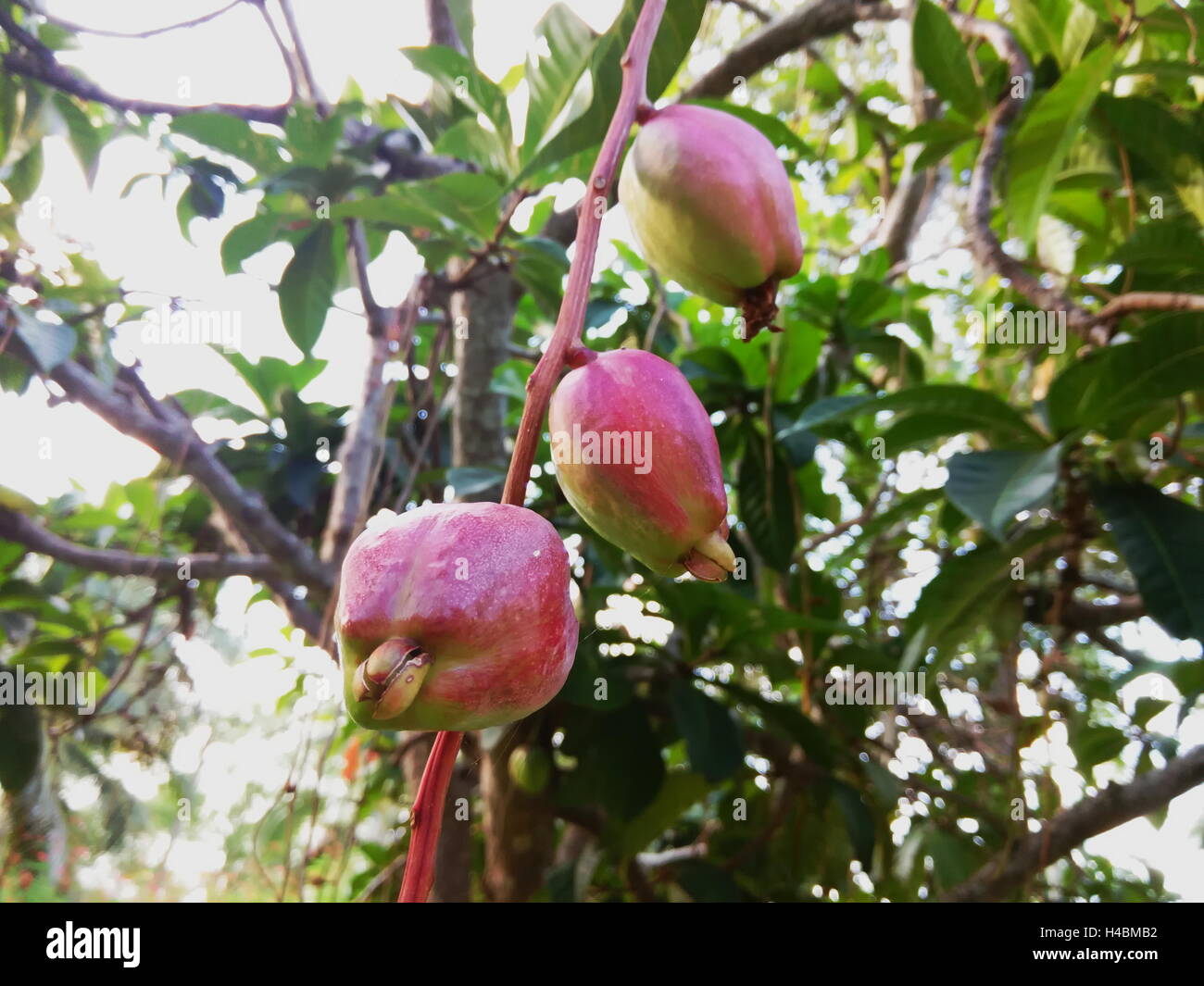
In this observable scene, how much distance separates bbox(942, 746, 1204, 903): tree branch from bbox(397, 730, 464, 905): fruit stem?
3.56 ft

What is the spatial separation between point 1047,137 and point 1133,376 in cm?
33

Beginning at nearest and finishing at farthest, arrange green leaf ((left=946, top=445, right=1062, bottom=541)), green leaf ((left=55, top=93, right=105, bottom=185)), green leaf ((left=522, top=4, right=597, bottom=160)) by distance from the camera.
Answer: green leaf ((left=522, top=4, right=597, bottom=160))
green leaf ((left=946, top=445, right=1062, bottom=541))
green leaf ((left=55, top=93, right=105, bottom=185))

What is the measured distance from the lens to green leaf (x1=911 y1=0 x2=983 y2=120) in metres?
1.14

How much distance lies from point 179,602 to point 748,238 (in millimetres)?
1564

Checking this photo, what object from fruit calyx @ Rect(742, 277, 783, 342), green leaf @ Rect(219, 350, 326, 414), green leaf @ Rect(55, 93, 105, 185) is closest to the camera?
fruit calyx @ Rect(742, 277, 783, 342)

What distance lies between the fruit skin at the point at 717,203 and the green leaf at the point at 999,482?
18.1 inches

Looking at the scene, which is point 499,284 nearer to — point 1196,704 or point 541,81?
point 541,81

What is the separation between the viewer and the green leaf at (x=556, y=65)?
0.68 m

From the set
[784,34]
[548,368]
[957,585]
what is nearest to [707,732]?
[957,585]

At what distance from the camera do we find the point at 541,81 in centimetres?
71

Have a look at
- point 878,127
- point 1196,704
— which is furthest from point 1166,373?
point 878,127

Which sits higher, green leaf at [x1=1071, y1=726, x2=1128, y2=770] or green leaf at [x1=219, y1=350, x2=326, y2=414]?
green leaf at [x1=219, y1=350, x2=326, y2=414]

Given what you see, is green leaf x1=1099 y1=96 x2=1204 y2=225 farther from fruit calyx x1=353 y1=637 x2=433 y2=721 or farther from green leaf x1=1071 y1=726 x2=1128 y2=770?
fruit calyx x1=353 y1=637 x2=433 y2=721

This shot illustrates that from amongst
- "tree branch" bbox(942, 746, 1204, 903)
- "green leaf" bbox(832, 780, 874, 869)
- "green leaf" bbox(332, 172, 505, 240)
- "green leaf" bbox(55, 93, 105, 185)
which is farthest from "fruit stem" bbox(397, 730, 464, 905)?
"green leaf" bbox(55, 93, 105, 185)
